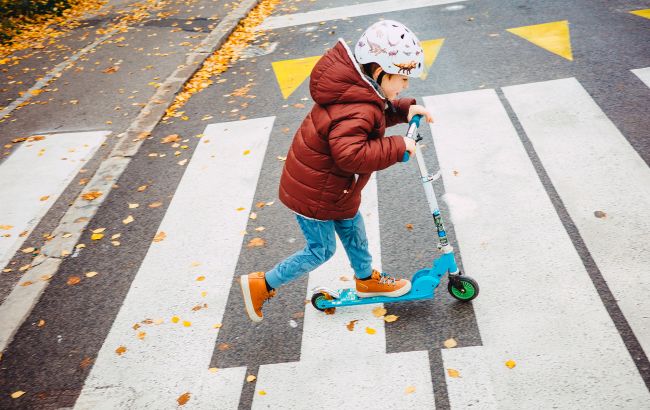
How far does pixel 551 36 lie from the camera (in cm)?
752

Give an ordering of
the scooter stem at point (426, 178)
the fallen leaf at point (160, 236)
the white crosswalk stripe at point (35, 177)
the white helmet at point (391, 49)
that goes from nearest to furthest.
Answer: the white helmet at point (391, 49) → the scooter stem at point (426, 178) → the fallen leaf at point (160, 236) → the white crosswalk stripe at point (35, 177)

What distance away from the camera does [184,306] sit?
4211 mm

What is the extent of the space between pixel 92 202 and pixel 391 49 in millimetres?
4168

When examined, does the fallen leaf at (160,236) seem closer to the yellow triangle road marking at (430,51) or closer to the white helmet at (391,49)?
the white helmet at (391,49)

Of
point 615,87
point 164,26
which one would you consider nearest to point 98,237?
point 615,87

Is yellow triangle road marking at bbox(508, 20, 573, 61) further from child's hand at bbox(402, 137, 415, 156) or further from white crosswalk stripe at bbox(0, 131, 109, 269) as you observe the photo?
white crosswalk stripe at bbox(0, 131, 109, 269)

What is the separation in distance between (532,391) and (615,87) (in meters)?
4.34

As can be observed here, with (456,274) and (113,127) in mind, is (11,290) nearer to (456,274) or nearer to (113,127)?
(113,127)

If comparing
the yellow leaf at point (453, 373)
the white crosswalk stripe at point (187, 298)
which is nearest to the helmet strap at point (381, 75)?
the yellow leaf at point (453, 373)

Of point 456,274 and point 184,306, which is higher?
point 456,274

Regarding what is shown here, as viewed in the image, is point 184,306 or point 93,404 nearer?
point 93,404

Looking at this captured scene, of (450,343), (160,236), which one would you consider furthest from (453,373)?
(160,236)

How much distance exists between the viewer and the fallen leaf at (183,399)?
342cm

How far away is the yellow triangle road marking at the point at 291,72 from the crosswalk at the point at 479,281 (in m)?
1.72
